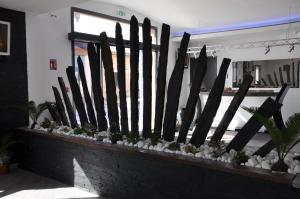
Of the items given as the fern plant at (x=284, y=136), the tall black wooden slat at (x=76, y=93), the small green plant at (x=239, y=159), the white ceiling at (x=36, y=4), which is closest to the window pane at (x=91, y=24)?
the white ceiling at (x=36, y=4)

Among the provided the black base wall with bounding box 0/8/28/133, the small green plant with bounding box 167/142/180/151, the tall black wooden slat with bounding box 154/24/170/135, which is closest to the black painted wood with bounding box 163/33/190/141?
the tall black wooden slat with bounding box 154/24/170/135

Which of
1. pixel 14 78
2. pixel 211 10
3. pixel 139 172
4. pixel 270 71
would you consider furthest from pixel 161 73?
pixel 270 71

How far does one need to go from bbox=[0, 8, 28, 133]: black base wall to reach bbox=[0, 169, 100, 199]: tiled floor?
3.69ft

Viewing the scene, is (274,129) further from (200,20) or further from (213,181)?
(200,20)

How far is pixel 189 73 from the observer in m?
10.5

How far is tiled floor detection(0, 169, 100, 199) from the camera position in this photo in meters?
3.96

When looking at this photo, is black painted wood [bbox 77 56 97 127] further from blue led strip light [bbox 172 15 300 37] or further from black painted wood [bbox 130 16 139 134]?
blue led strip light [bbox 172 15 300 37]

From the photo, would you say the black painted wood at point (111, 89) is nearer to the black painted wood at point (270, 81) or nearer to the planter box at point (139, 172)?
the planter box at point (139, 172)

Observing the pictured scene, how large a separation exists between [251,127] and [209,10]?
478 cm

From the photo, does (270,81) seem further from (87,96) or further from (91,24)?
(87,96)

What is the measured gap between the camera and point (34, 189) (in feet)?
13.9

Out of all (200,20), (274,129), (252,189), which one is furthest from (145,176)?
(200,20)

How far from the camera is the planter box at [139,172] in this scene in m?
2.73

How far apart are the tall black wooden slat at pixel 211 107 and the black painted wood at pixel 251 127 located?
37 cm
